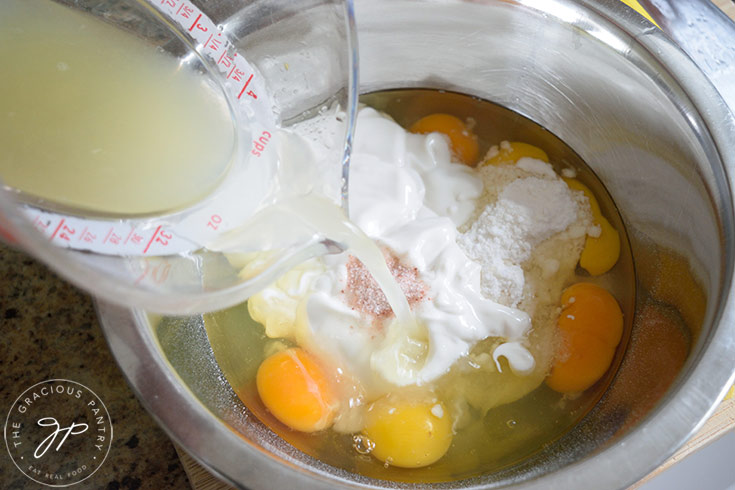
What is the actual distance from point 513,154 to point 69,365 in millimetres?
1504

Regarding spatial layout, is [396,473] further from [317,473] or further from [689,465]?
[689,465]

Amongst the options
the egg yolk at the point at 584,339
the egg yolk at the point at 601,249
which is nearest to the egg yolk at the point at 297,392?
the egg yolk at the point at 584,339

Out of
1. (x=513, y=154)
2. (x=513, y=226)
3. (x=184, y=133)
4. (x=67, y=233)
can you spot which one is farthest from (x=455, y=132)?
(x=67, y=233)

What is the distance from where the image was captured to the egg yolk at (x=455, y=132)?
2.19 m

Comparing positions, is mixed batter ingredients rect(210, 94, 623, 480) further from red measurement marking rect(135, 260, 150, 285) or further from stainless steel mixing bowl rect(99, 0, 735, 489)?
red measurement marking rect(135, 260, 150, 285)

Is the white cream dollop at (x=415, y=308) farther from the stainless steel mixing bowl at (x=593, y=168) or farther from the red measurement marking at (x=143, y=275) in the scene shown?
the red measurement marking at (x=143, y=275)

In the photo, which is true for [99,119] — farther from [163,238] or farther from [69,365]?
[69,365]

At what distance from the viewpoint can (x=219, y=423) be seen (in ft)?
4.55

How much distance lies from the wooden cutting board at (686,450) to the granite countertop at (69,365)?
0.19 m

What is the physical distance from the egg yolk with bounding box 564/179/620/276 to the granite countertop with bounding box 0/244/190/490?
4.36 ft

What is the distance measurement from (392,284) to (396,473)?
501mm

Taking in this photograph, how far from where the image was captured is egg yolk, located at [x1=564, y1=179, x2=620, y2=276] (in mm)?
2000

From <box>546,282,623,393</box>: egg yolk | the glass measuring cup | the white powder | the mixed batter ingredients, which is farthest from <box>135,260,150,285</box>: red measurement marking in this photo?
<box>546,282,623,393</box>: egg yolk

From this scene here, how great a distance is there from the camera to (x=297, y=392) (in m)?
1.72
